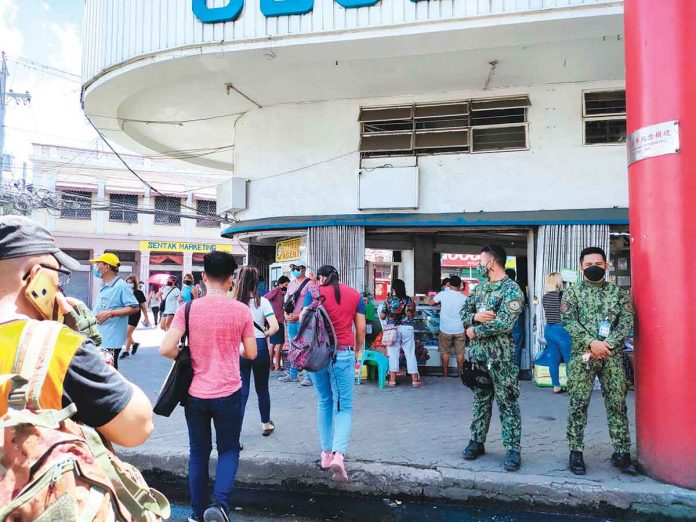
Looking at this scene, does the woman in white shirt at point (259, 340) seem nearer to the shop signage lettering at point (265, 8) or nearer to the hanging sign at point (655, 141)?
the hanging sign at point (655, 141)

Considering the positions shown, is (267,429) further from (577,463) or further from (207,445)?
(577,463)

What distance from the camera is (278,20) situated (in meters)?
6.70

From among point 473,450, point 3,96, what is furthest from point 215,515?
point 3,96

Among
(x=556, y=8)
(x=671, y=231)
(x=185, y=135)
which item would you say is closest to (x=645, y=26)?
(x=671, y=231)

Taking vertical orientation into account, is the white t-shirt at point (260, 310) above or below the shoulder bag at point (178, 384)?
above

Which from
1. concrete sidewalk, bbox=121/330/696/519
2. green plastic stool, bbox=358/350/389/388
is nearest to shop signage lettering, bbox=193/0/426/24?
green plastic stool, bbox=358/350/389/388

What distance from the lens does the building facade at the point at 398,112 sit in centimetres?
654

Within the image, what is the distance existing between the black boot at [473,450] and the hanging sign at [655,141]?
2833 millimetres

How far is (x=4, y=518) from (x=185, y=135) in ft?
36.0

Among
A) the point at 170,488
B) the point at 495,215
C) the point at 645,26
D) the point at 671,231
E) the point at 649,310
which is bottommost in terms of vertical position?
the point at 170,488

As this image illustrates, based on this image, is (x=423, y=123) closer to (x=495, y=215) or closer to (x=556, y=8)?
(x=495, y=215)

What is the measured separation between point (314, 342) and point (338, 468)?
1032mm

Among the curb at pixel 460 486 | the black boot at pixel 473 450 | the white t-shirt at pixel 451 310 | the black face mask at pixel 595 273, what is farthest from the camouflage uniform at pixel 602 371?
the white t-shirt at pixel 451 310

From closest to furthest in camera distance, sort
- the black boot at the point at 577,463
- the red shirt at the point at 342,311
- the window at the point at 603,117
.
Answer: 1. the black boot at the point at 577,463
2. the red shirt at the point at 342,311
3. the window at the point at 603,117
